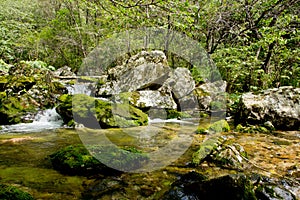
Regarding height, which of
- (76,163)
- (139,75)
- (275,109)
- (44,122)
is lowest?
(44,122)

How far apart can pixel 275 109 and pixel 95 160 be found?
5.85 meters

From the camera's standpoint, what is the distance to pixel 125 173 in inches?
125

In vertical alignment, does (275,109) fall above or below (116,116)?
above

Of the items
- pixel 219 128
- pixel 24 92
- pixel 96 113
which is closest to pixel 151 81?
pixel 96 113

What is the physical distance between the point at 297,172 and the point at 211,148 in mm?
1280

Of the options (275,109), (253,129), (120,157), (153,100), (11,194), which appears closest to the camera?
(11,194)

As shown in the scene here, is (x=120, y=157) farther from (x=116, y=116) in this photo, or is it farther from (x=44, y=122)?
(x=44, y=122)

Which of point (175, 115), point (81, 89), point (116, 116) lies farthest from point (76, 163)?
point (81, 89)

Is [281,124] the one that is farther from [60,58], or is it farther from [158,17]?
[60,58]

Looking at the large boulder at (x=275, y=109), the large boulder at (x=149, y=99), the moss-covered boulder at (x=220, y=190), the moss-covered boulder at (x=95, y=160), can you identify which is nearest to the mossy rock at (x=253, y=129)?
the large boulder at (x=275, y=109)

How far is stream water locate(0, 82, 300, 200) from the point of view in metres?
2.65

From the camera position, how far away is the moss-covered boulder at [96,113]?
271 inches

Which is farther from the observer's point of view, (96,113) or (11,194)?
(96,113)

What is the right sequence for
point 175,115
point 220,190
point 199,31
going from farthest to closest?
1. point 199,31
2. point 175,115
3. point 220,190
